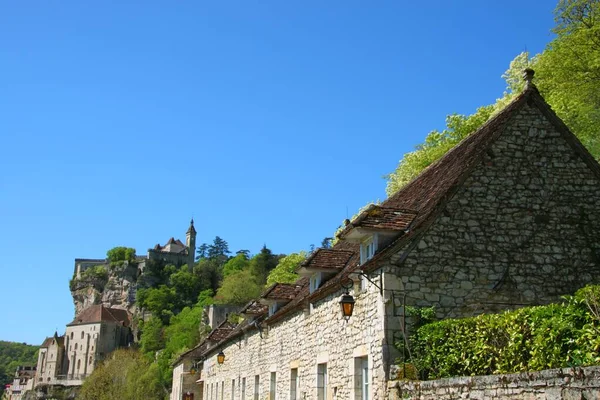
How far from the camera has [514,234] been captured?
11531 mm

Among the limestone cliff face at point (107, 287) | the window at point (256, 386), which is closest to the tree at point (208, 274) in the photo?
the limestone cliff face at point (107, 287)

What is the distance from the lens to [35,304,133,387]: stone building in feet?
367

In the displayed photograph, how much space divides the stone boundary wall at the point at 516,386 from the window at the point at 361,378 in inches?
67.6

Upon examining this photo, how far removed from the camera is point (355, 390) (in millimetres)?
11852

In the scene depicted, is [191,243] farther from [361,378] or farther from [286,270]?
[361,378]

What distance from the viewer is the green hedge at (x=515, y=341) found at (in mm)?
6871

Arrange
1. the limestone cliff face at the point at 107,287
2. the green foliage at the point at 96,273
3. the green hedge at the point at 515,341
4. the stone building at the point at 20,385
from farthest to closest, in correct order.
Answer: the green foliage at the point at 96,273 < the limestone cliff face at the point at 107,287 < the stone building at the point at 20,385 < the green hedge at the point at 515,341

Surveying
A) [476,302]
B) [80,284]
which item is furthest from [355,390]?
[80,284]

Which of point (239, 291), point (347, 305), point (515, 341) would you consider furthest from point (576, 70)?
point (239, 291)

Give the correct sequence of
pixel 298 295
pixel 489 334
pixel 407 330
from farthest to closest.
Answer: pixel 298 295
pixel 407 330
pixel 489 334

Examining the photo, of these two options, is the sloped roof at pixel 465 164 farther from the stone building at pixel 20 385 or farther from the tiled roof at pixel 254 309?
the stone building at pixel 20 385

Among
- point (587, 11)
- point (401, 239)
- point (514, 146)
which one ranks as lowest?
point (401, 239)

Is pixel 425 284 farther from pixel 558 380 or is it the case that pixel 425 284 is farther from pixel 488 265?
pixel 558 380

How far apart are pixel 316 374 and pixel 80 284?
435 ft
